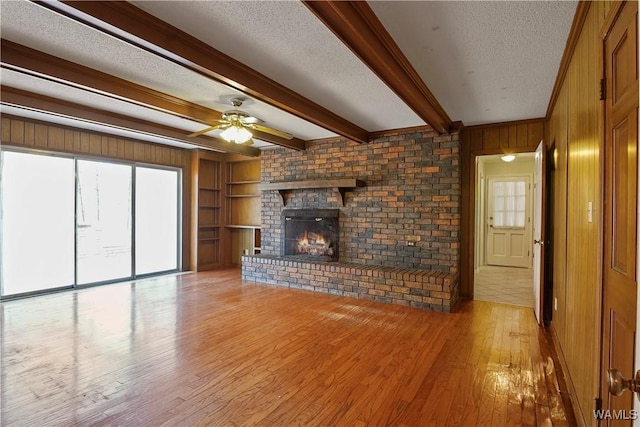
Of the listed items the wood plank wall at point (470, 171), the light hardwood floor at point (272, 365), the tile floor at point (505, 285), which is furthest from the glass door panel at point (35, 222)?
the tile floor at point (505, 285)

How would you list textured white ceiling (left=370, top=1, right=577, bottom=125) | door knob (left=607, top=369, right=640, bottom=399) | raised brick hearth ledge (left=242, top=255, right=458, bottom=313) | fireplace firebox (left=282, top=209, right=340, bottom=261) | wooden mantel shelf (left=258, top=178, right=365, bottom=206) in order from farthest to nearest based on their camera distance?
fireplace firebox (left=282, top=209, right=340, bottom=261)
wooden mantel shelf (left=258, top=178, right=365, bottom=206)
raised brick hearth ledge (left=242, top=255, right=458, bottom=313)
textured white ceiling (left=370, top=1, right=577, bottom=125)
door knob (left=607, top=369, right=640, bottom=399)

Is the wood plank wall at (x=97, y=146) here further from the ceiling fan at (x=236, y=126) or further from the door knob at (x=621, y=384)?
the door knob at (x=621, y=384)

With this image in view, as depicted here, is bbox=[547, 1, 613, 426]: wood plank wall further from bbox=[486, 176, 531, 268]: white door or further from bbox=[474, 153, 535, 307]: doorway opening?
bbox=[486, 176, 531, 268]: white door

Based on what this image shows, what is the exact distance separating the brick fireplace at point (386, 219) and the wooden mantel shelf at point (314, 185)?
9 cm

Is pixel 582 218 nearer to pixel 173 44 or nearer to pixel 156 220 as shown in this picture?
pixel 173 44

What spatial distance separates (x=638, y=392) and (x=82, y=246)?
6.17m

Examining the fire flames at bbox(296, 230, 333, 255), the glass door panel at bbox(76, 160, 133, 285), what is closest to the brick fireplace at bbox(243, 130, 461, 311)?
the fire flames at bbox(296, 230, 333, 255)

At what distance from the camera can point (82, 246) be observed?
16.5 feet

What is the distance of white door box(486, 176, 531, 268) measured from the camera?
708 cm

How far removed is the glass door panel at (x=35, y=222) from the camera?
428cm

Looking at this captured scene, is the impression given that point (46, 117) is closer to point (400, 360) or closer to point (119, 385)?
point (119, 385)

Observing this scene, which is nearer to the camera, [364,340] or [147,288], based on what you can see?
[364,340]

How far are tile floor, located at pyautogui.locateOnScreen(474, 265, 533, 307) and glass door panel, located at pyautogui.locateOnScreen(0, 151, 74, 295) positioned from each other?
6194mm

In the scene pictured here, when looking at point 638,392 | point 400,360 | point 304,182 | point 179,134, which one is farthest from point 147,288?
point 638,392
